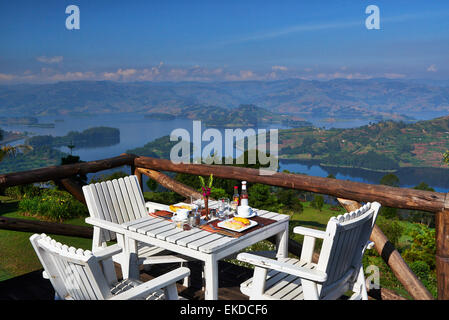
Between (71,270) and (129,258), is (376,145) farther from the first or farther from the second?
(71,270)

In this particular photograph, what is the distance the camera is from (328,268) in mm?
1705

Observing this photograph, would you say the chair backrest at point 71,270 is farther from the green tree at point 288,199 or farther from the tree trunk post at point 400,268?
the green tree at point 288,199

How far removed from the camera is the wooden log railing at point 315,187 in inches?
89.2

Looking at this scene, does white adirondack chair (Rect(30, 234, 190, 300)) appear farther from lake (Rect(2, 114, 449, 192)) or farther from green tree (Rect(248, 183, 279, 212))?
lake (Rect(2, 114, 449, 192))

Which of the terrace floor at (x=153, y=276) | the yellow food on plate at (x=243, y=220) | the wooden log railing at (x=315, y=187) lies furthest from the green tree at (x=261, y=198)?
the yellow food on plate at (x=243, y=220)

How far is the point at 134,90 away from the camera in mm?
46344

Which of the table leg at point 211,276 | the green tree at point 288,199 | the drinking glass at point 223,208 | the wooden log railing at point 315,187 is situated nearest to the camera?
the table leg at point 211,276

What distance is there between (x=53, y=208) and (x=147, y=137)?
33.4 m

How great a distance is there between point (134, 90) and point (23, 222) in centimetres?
4537

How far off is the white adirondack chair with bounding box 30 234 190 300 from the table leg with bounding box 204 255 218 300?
0.88ft

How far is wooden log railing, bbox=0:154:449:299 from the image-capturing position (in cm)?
227

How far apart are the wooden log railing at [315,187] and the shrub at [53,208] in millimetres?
3451
